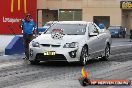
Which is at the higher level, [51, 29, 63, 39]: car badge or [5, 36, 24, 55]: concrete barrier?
[51, 29, 63, 39]: car badge

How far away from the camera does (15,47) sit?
20047 millimetres

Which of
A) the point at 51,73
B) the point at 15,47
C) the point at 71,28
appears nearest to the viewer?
the point at 51,73

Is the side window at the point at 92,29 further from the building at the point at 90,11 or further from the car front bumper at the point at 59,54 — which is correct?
the building at the point at 90,11

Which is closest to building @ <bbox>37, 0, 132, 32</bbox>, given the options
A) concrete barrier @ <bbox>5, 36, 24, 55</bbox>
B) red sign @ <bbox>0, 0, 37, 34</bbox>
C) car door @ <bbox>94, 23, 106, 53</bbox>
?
red sign @ <bbox>0, 0, 37, 34</bbox>

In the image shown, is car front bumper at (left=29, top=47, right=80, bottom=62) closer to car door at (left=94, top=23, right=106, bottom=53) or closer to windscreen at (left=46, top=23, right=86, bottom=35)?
windscreen at (left=46, top=23, right=86, bottom=35)

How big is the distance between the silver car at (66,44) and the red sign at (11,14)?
245 inches

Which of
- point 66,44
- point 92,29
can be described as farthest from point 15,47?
point 66,44

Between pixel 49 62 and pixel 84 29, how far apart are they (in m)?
1.56

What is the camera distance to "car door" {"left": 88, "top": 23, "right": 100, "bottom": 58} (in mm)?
16078

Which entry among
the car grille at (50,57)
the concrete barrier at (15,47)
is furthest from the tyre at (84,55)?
the concrete barrier at (15,47)

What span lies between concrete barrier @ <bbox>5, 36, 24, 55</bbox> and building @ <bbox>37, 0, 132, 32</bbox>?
44796mm

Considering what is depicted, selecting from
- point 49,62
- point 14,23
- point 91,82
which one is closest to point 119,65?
point 49,62

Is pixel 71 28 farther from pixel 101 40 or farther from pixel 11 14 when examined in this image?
pixel 11 14

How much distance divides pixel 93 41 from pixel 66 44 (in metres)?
1.59
